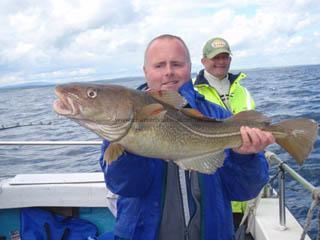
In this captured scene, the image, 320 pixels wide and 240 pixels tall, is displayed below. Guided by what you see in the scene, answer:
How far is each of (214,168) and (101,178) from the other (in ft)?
10.5

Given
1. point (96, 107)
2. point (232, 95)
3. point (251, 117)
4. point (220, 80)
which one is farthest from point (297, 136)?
point (220, 80)

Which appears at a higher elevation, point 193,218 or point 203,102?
point 203,102

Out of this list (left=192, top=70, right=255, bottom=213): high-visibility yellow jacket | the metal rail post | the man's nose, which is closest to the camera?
the man's nose

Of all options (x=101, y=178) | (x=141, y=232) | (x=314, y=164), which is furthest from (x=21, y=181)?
(x=314, y=164)

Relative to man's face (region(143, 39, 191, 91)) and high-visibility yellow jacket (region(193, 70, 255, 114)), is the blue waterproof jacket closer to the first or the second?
man's face (region(143, 39, 191, 91))

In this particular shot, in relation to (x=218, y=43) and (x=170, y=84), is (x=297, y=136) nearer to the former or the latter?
(x=170, y=84)

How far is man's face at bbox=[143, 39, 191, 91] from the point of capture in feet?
10.3

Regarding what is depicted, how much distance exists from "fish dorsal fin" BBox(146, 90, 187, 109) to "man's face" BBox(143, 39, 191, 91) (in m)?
0.33

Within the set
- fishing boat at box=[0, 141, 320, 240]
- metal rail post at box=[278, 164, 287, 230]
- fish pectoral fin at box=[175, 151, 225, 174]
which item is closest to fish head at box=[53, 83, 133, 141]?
fish pectoral fin at box=[175, 151, 225, 174]

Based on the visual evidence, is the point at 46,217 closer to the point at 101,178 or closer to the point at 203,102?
the point at 101,178

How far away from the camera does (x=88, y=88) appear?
2617 mm

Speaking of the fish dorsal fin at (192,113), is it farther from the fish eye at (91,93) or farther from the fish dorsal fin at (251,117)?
the fish eye at (91,93)

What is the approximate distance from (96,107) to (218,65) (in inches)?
144

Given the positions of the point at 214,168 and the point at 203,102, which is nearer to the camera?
the point at 214,168
